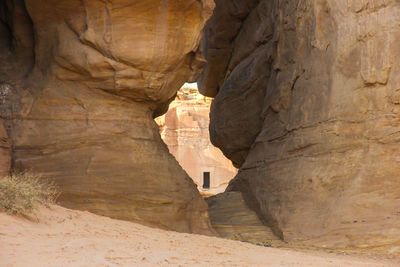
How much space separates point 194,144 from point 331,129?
66.1 feet

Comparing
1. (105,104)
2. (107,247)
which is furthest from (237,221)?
(107,247)

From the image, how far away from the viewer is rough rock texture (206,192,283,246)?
940 cm

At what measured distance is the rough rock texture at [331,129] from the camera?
821 centimetres

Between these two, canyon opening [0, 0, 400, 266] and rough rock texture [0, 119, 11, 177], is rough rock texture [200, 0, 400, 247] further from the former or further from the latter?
rough rock texture [0, 119, 11, 177]

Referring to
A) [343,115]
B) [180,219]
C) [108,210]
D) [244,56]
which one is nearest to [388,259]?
[343,115]

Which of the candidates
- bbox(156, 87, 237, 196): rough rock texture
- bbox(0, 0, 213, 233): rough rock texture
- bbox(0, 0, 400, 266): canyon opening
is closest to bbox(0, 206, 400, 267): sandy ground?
bbox(0, 0, 400, 266): canyon opening

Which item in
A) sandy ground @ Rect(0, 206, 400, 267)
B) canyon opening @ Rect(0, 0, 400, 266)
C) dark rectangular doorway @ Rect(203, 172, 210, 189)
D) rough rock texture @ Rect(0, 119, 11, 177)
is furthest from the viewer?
dark rectangular doorway @ Rect(203, 172, 210, 189)

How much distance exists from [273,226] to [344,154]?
1.92 meters

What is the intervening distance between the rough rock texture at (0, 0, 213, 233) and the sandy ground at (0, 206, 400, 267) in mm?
2155

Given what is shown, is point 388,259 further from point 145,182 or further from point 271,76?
point 271,76

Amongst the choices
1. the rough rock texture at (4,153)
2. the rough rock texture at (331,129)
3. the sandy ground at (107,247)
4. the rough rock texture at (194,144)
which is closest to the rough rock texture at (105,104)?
the rough rock texture at (4,153)

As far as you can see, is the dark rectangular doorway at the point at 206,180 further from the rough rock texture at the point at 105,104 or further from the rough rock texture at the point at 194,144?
the rough rock texture at the point at 105,104

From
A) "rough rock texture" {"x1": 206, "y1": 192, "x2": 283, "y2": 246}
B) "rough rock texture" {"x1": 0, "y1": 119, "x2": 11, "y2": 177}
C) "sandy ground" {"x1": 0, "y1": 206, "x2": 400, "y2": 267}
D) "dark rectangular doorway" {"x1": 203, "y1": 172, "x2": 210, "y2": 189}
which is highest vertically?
"rough rock texture" {"x1": 0, "y1": 119, "x2": 11, "y2": 177}

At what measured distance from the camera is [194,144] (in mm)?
28891
